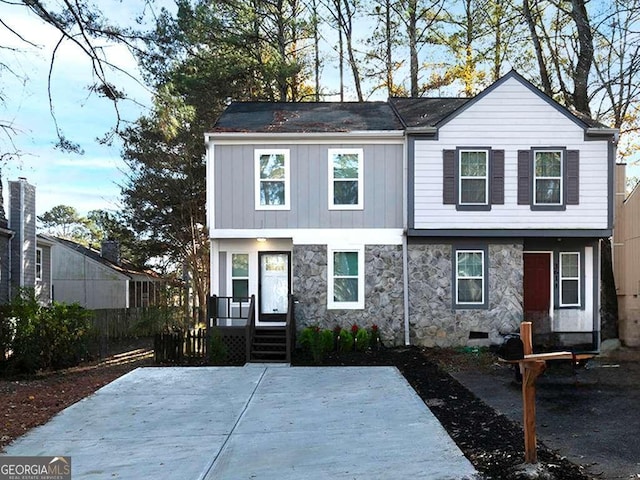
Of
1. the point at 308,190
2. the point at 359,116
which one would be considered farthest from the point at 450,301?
the point at 359,116

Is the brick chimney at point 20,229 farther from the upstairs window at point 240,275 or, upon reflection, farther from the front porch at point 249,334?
the front porch at point 249,334

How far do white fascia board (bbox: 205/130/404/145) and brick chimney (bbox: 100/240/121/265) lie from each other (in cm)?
1937

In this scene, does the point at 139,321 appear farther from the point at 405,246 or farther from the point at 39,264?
the point at 405,246

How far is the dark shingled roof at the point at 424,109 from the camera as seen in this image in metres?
13.4

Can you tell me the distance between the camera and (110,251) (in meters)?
30.5

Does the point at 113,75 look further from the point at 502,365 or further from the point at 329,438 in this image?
the point at 502,365

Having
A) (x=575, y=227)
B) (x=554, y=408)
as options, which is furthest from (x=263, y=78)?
(x=554, y=408)

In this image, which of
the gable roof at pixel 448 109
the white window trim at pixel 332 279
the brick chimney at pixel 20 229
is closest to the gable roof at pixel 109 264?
the brick chimney at pixel 20 229

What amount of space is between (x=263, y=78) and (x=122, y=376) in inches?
549

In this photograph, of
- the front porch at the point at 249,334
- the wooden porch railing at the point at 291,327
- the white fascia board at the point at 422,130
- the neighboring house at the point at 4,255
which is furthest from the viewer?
the neighboring house at the point at 4,255

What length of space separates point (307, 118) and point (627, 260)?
30.3 feet

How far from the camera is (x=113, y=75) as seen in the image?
270 inches

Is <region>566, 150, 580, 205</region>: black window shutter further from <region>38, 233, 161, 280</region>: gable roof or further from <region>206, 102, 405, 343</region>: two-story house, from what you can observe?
<region>38, 233, 161, 280</region>: gable roof

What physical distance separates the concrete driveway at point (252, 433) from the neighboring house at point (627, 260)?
26.0 ft
